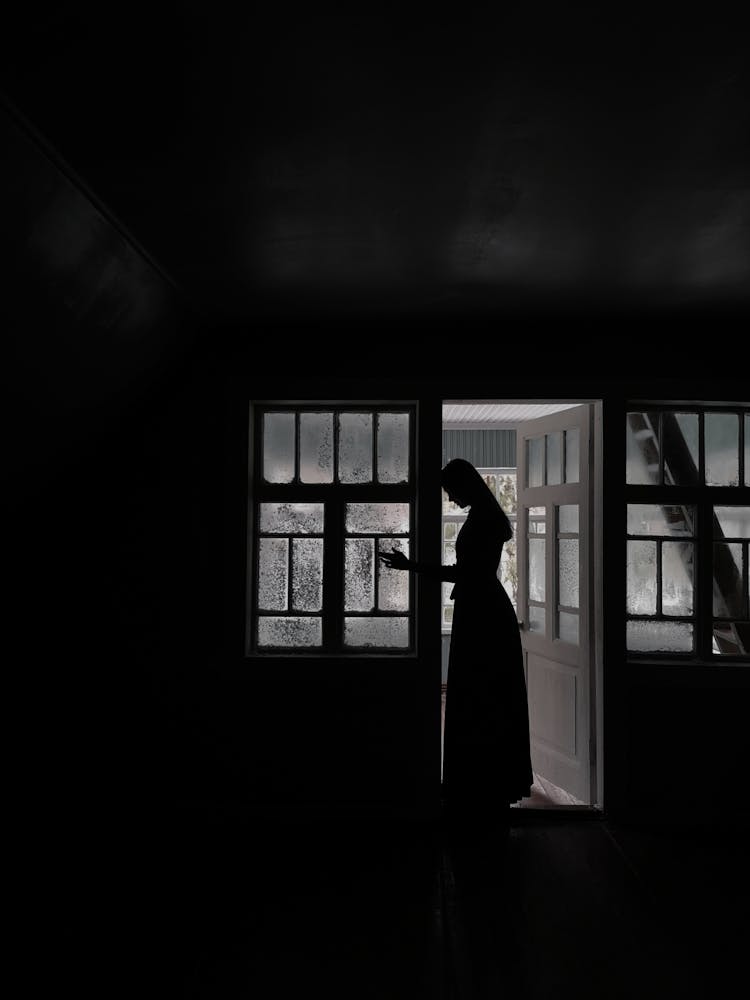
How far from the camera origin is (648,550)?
12.7 ft

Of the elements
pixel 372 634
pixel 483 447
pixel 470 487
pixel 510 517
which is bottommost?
pixel 372 634

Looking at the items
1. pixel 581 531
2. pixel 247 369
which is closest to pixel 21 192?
pixel 247 369

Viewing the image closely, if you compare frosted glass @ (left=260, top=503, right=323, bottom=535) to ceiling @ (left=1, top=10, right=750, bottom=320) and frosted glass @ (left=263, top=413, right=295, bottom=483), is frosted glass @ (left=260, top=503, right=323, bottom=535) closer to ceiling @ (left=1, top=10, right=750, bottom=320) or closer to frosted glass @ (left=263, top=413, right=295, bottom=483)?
frosted glass @ (left=263, top=413, right=295, bottom=483)

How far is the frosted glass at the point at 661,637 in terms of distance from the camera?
3842mm

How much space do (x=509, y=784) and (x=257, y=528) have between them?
1834 millimetres

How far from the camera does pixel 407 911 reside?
2766mm

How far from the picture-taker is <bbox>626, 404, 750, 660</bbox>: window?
3822mm

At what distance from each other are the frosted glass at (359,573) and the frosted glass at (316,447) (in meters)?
0.39

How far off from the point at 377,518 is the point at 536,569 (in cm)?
119

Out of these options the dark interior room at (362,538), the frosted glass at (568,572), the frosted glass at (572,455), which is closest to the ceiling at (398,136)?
the dark interior room at (362,538)

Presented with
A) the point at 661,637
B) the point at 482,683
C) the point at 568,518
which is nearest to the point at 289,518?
the point at 482,683

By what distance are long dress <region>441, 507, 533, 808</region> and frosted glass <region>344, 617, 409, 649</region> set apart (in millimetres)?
476

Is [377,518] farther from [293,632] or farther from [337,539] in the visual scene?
[293,632]

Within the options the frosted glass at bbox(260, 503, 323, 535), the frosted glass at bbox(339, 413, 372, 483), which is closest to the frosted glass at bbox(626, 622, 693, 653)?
the frosted glass at bbox(339, 413, 372, 483)
